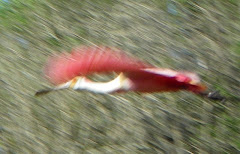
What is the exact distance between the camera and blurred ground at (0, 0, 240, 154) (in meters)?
1.79

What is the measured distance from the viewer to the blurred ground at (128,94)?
1.79 metres

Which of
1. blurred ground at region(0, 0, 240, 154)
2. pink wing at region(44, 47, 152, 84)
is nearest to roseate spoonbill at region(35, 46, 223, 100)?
pink wing at region(44, 47, 152, 84)

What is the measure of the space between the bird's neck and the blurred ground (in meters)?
0.27

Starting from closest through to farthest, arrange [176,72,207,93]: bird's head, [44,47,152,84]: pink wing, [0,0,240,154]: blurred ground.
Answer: [44,47,152,84]: pink wing < [176,72,207,93]: bird's head < [0,0,240,154]: blurred ground

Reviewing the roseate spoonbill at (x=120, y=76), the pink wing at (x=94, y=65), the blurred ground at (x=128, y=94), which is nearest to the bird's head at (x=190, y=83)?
the roseate spoonbill at (x=120, y=76)

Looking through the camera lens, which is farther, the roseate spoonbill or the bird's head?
the bird's head

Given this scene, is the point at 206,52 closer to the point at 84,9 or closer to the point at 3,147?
the point at 84,9

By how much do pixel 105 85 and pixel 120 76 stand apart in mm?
88

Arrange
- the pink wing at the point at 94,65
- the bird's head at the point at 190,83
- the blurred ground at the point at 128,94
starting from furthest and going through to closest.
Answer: the blurred ground at the point at 128,94, the bird's head at the point at 190,83, the pink wing at the point at 94,65

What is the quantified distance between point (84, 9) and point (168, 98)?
0.33 metres

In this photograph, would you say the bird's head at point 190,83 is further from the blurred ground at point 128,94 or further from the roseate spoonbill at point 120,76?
the blurred ground at point 128,94

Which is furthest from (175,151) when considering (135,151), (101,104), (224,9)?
(224,9)

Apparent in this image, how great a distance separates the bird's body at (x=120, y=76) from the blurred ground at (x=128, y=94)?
0.82 ft

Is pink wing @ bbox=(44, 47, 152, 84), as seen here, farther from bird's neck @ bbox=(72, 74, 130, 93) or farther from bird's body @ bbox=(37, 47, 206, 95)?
bird's neck @ bbox=(72, 74, 130, 93)
